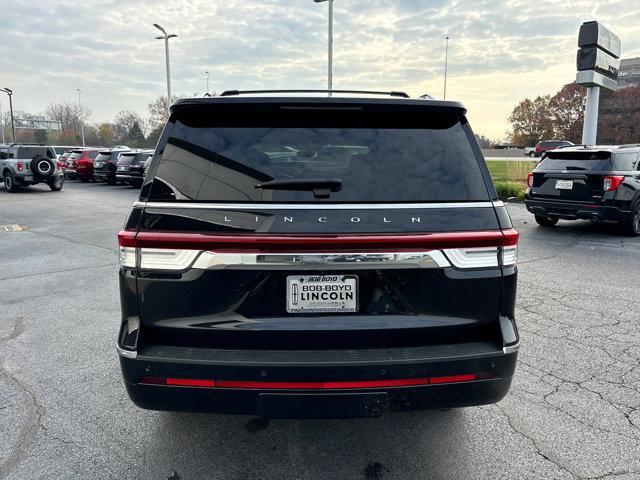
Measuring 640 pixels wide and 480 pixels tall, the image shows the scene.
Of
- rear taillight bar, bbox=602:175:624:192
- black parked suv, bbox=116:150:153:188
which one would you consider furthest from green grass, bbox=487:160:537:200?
black parked suv, bbox=116:150:153:188

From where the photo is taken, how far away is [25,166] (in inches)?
848

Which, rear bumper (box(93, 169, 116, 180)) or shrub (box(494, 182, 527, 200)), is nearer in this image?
shrub (box(494, 182, 527, 200))

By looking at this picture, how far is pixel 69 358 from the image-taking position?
→ 4.11 metres

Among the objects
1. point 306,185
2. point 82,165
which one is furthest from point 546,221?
point 82,165

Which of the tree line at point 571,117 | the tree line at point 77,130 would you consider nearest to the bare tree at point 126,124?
the tree line at point 77,130

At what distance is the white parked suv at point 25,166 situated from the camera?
70.3 feet

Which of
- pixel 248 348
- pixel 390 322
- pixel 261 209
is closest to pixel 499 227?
pixel 390 322

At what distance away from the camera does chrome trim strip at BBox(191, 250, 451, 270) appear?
223cm

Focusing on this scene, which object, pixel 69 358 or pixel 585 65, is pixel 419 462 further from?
pixel 585 65

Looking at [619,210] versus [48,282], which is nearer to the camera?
[48,282]

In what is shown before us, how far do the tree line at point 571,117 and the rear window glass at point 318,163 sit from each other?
210ft

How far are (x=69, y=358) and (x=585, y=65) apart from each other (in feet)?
59.3

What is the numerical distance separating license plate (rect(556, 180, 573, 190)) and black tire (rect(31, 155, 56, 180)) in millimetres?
20470

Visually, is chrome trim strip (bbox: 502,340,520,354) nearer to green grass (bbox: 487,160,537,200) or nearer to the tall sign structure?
green grass (bbox: 487,160,537,200)
